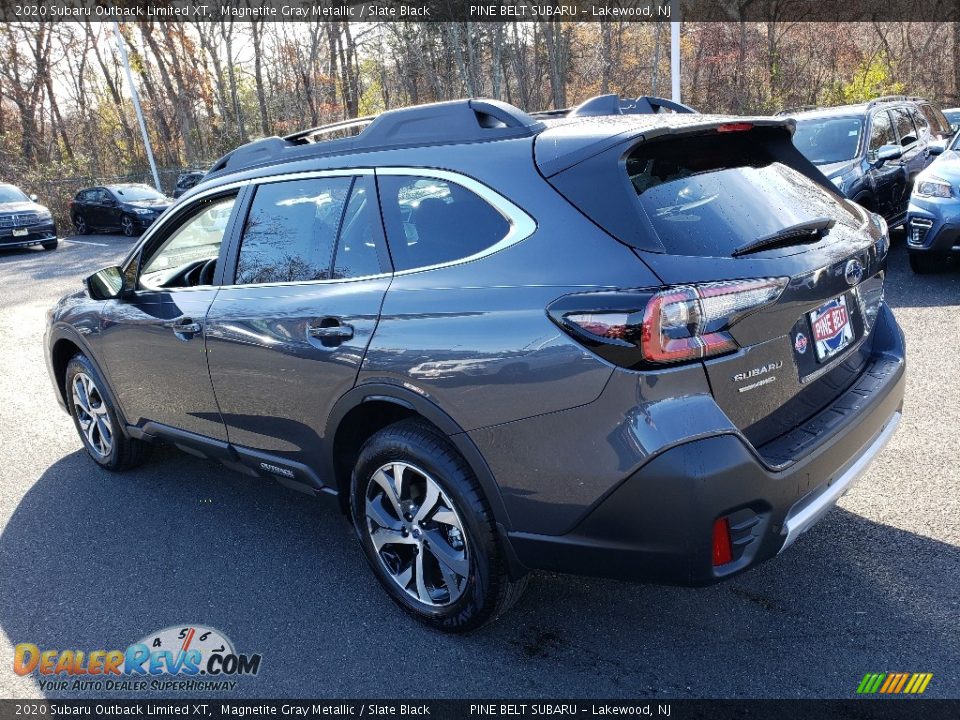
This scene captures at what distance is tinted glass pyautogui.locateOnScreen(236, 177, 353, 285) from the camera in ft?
10.4

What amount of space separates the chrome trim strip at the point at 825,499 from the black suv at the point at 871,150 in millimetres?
6036

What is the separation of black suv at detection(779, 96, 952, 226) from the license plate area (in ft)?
19.7

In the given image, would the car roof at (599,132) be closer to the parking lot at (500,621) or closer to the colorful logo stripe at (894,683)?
the parking lot at (500,621)

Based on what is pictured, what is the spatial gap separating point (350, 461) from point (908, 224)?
6.74m

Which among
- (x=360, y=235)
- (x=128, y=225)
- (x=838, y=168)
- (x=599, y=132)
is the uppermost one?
(x=599, y=132)

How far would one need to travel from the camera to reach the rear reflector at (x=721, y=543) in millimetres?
2246

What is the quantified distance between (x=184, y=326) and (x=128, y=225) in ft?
62.4

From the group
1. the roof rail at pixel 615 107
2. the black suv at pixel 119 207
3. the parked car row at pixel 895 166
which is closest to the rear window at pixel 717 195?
the roof rail at pixel 615 107

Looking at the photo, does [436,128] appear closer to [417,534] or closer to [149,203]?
[417,534]

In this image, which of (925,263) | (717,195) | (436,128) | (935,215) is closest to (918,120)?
(925,263)

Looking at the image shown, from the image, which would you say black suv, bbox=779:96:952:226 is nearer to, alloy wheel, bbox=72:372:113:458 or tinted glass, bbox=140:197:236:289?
tinted glass, bbox=140:197:236:289

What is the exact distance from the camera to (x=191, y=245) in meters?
4.07

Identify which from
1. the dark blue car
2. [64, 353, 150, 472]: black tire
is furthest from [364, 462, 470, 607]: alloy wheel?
the dark blue car

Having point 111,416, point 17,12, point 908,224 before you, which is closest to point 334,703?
point 111,416
